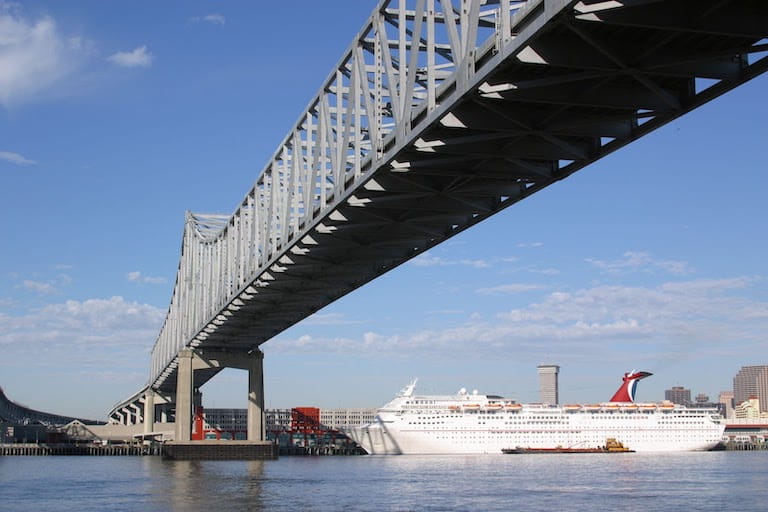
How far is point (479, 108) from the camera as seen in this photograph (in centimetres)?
2289

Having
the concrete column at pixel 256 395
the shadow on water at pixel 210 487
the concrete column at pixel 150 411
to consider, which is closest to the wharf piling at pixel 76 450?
the concrete column at pixel 150 411

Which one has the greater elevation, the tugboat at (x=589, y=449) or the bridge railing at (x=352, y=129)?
the bridge railing at (x=352, y=129)

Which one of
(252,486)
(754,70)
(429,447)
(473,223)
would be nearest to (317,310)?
(252,486)

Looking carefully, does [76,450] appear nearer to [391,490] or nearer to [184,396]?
[184,396]

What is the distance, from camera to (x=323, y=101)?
3841 cm

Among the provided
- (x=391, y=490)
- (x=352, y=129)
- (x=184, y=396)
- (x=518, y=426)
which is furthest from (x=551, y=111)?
(x=518, y=426)

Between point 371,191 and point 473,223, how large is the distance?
4.48 m

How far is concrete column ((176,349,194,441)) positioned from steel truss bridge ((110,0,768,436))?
A: 34.3 metres

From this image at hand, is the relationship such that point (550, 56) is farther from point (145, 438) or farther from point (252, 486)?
point (145, 438)

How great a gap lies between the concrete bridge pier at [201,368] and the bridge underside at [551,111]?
45.7 meters

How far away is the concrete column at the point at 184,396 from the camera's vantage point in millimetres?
81875

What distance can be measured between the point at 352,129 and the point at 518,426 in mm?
94315

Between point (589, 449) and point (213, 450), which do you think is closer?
point (213, 450)

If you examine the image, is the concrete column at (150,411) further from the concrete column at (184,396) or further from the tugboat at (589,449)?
the concrete column at (184,396)
